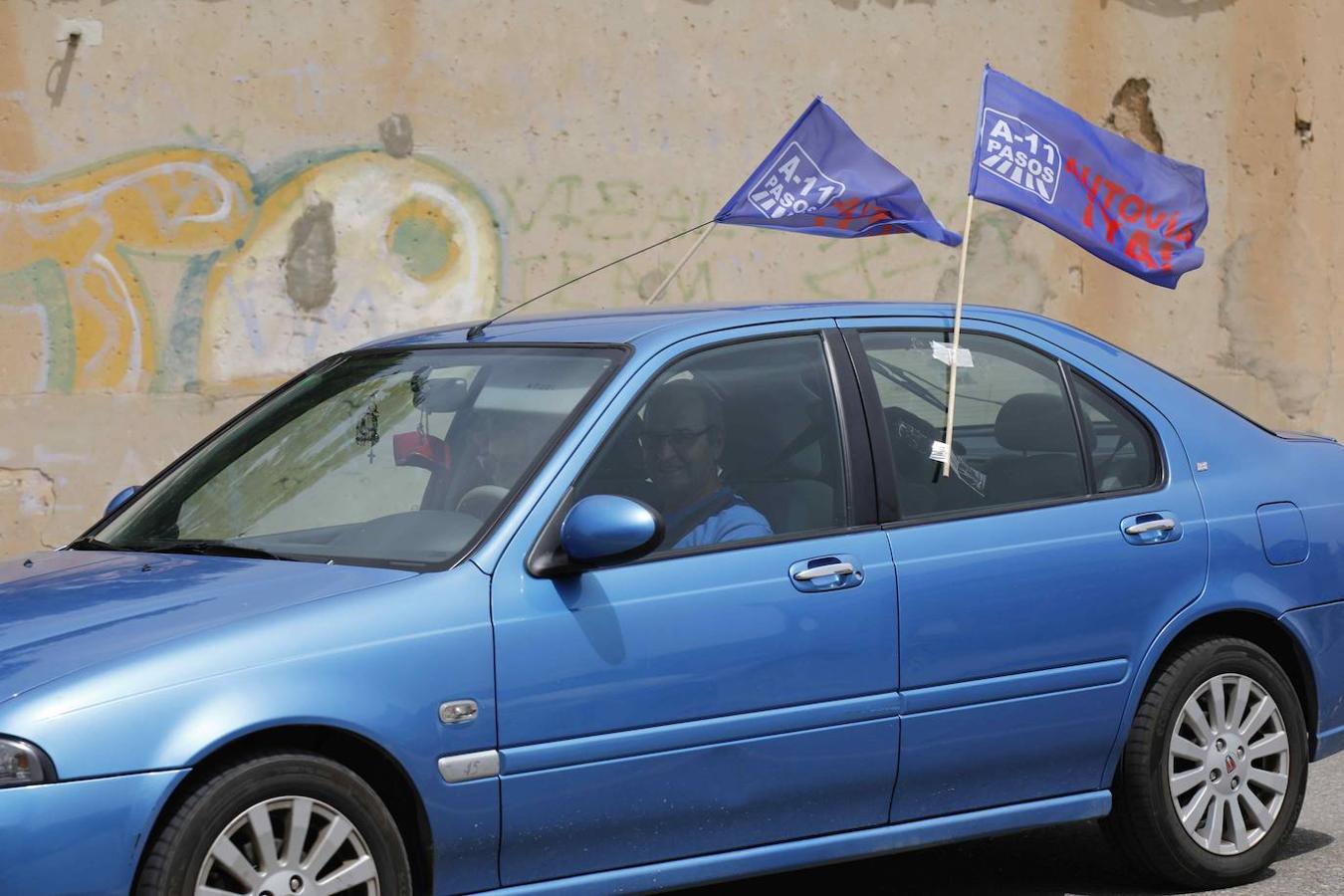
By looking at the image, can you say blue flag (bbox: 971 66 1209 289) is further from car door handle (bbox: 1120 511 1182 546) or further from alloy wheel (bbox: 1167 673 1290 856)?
alloy wheel (bbox: 1167 673 1290 856)

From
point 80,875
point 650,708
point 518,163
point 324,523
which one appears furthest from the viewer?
point 518,163

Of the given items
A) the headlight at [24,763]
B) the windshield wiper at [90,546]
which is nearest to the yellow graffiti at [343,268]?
the windshield wiper at [90,546]

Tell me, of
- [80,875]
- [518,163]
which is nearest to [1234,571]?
[80,875]

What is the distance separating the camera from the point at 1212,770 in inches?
205

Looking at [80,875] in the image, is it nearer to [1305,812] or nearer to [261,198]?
[1305,812]

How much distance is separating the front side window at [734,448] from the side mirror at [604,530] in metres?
0.19

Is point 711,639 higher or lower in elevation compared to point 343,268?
lower

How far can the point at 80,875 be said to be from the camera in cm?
348

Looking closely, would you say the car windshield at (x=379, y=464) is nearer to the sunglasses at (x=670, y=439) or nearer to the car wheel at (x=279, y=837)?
the sunglasses at (x=670, y=439)

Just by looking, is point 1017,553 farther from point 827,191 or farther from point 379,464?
point 827,191

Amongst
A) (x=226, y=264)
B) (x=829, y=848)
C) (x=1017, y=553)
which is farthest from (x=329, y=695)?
(x=226, y=264)

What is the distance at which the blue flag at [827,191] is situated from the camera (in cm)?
631

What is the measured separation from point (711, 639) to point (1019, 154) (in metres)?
2.23

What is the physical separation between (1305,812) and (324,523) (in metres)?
3.54
